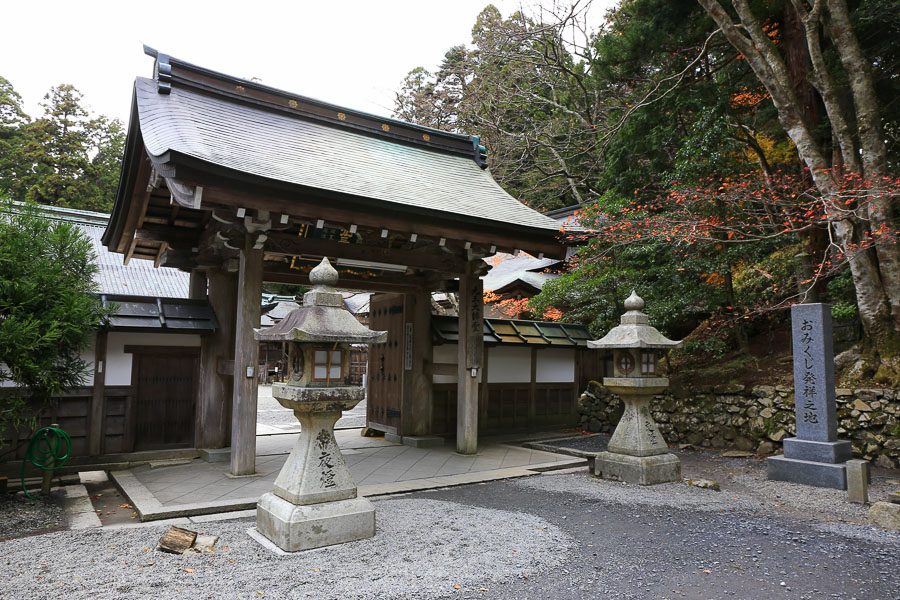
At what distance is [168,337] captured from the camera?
7781 millimetres

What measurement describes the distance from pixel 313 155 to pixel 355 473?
15.1 ft

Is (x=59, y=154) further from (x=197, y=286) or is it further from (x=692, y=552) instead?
(x=692, y=552)

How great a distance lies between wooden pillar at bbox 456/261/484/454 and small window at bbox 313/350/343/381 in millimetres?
3758

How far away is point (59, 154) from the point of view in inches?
997

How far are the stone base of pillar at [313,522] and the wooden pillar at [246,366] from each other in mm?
2028

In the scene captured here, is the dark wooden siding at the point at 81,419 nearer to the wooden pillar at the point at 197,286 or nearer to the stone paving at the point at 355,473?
the stone paving at the point at 355,473

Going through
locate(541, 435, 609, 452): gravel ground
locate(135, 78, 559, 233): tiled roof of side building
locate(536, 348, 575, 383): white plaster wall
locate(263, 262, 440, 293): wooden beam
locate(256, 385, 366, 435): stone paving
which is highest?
locate(135, 78, 559, 233): tiled roof of side building

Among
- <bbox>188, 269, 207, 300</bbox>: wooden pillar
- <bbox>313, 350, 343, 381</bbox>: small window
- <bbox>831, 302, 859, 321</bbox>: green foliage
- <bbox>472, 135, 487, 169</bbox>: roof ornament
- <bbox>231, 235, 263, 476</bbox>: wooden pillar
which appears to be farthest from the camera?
<bbox>472, 135, 487, 169</bbox>: roof ornament

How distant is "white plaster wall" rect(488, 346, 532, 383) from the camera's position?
10688 millimetres

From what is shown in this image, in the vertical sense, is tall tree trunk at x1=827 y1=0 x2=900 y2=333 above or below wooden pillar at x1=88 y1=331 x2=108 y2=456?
above

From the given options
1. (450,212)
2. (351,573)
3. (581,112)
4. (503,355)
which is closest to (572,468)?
(503,355)

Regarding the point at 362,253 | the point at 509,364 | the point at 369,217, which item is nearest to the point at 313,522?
the point at 369,217

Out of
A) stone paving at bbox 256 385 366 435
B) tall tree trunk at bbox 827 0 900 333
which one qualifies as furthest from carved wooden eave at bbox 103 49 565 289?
tall tree trunk at bbox 827 0 900 333

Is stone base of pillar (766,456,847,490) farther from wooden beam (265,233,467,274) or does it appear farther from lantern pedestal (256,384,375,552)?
lantern pedestal (256,384,375,552)
